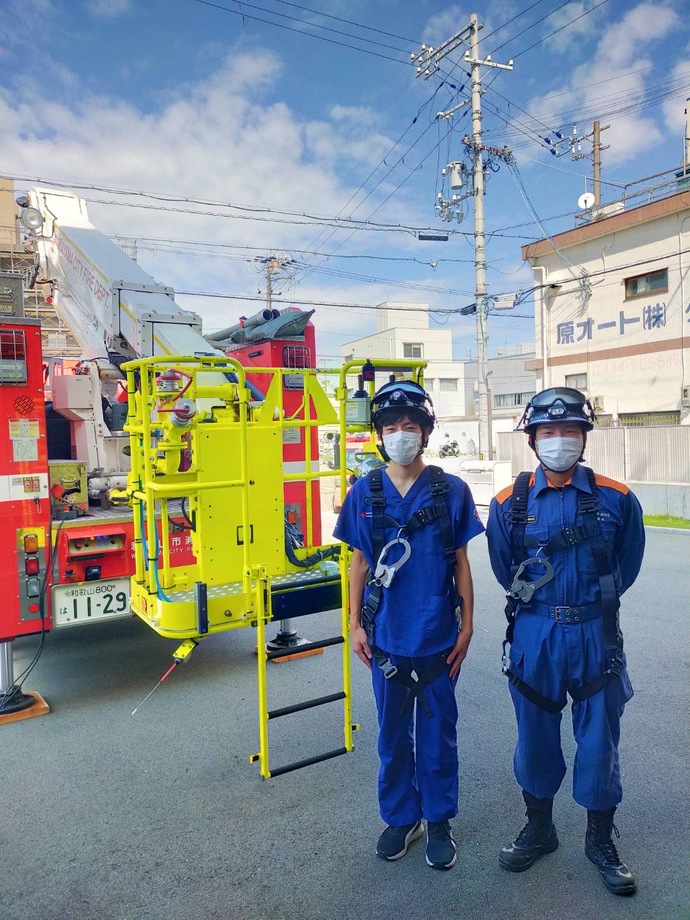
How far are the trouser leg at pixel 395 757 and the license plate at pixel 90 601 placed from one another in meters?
2.39

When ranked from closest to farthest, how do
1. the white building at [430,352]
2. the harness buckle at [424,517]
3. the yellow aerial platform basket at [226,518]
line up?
the harness buckle at [424,517] → the yellow aerial platform basket at [226,518] → the white building at [430,352]

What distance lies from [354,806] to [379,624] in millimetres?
1055

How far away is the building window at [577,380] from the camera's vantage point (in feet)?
63.9

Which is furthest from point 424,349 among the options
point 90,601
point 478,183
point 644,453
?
point 90,601

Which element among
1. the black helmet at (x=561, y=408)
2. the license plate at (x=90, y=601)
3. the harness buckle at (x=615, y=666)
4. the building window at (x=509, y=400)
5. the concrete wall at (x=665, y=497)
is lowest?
the concrete wall at (x=665, y=497)

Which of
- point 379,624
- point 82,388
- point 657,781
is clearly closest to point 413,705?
point 379,624

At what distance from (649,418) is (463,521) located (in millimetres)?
16923

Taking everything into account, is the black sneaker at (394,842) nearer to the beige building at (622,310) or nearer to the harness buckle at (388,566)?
the harness buckle at (388,566)

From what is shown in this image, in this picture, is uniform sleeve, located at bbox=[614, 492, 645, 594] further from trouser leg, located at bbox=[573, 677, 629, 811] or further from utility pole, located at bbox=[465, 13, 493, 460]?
utility pole, located at bbox=[465, 13, 493, 460]

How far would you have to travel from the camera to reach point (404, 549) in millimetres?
2754

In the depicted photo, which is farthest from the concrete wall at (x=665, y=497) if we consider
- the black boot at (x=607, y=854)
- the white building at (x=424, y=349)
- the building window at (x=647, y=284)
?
the white building at (x=424, y=349)

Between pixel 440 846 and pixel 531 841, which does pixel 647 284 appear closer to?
pixel 531 841

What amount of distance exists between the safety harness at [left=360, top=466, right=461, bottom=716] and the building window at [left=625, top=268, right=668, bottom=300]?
55.7 ft

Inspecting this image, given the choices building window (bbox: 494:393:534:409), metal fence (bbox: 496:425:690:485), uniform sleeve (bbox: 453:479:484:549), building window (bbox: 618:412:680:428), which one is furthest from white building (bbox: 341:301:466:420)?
uniform sleeve (bbox: 453:479:484:549)
